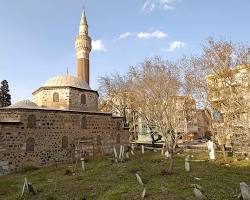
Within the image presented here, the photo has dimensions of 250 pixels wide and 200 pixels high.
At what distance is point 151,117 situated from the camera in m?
27.3

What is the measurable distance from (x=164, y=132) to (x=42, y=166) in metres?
10.7

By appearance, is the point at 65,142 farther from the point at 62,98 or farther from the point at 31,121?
the point at 62,98

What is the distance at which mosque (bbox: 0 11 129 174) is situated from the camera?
20.6 m

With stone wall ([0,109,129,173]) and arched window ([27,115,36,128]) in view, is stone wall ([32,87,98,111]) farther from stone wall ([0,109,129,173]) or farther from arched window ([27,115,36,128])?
arched window ([27,115,36,128])

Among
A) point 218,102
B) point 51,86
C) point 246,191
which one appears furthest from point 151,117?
point 246,191

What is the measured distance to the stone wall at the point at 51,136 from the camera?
66.7ft

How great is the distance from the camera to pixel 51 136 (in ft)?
74.6

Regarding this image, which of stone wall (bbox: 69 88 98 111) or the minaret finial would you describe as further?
the minaret finial

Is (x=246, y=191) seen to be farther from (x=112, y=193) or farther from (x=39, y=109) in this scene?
(x=39, y=109)

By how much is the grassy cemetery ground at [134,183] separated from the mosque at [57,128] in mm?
3457

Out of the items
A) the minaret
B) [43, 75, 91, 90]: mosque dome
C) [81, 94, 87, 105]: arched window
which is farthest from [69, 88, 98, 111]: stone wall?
the minaret

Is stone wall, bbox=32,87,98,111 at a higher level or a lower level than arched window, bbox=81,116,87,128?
higher

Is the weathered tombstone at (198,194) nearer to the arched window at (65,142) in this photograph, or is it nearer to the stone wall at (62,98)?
the arched window at (65,142)

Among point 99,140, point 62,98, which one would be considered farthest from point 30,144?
point 99,140
